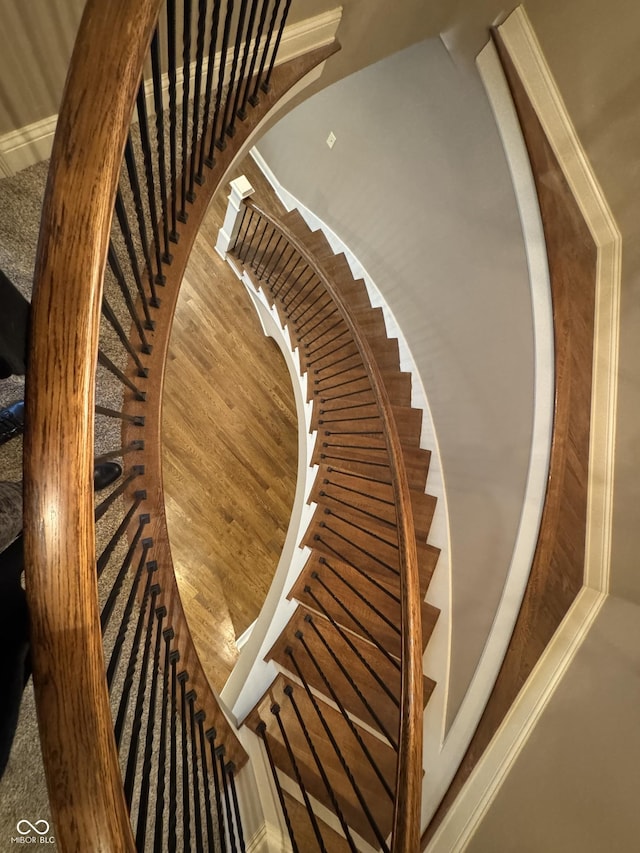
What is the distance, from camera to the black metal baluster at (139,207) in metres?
1.08

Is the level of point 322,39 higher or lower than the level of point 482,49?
lower

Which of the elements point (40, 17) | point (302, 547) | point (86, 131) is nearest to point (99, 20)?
point (86, 131)

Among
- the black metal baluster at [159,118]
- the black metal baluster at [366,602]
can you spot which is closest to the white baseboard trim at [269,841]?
the black metal baluster at [366,602]

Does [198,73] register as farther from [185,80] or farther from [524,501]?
[524,501]

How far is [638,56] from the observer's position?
6.71ft

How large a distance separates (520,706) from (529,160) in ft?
8.87

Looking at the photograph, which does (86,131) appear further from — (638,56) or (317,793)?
(317,793)

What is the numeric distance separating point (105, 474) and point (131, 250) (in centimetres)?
63

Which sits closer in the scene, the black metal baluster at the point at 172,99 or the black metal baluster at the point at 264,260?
the black metal baluster at the point at 172,99

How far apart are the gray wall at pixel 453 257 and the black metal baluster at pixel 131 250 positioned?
1936mm

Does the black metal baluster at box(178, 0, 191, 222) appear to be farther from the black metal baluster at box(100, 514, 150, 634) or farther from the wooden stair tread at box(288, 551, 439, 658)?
the wooden stair tread at box(288, 551, 439, 658)

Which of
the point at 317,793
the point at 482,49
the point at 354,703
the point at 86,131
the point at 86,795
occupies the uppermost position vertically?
the point at 482,49

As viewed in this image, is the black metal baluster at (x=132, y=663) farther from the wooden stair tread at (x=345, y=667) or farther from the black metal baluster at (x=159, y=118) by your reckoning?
the wooden stair tread at (x=345, y=667)

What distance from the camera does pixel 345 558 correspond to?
115 inches
